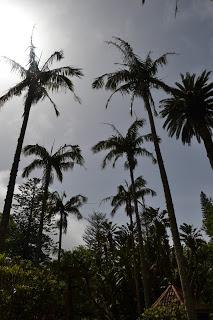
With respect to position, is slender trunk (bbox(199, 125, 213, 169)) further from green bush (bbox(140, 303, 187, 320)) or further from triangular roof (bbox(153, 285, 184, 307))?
green bush (bbox(140, 303, 187, 320))

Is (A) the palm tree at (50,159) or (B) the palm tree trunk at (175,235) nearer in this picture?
(B) the palm tree trunk at (175,235)

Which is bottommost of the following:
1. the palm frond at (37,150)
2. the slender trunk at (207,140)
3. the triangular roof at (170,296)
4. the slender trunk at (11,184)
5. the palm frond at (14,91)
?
the triangular roof at (170,296)

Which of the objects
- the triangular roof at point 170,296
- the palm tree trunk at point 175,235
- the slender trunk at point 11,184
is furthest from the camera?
the triangular roof at point 170,296

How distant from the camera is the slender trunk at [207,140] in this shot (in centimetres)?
2571

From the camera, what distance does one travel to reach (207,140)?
26375 mm

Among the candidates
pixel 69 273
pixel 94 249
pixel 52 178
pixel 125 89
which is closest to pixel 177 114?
pixel 125 89

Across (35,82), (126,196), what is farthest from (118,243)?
(35,82)

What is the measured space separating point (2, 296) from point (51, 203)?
24.1m

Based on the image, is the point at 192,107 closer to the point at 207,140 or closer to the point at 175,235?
the point at 207,140

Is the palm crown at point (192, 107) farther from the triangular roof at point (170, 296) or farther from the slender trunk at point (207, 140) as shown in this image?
the triangular roof at point (170, 296)

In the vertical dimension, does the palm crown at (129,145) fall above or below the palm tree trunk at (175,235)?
above

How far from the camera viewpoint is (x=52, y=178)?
102ft

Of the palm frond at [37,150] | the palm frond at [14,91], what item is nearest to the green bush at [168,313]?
the palm frond at [14,91]

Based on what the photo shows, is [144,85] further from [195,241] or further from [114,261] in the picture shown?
[195,241]
